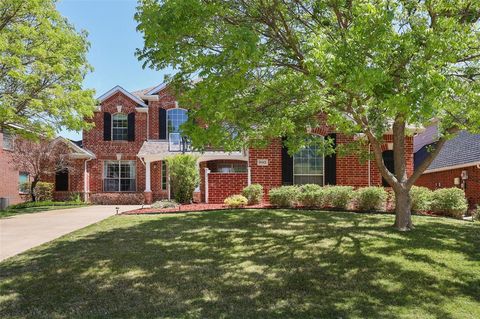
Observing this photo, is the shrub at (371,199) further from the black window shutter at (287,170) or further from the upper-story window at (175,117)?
the upper-story window at (175,117)

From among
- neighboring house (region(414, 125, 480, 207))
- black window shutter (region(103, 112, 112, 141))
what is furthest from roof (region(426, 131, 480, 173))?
black window shutter (region(103, 112, 112, 141))

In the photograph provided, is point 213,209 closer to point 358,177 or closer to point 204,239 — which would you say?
point 204,239

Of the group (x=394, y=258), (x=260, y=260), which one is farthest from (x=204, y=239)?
(x=394, y=258)

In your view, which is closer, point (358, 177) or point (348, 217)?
point (348, 217)

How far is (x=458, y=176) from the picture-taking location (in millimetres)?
22328

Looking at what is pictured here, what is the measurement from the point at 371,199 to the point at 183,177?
25.5ft

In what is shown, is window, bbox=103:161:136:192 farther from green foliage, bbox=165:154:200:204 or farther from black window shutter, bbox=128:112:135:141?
green foliage, bbox=165:154:200:204

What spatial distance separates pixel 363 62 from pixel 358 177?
494 inches

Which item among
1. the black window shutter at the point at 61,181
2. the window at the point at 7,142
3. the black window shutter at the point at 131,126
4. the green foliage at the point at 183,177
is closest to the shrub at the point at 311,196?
the green foliage at the point at 183,177

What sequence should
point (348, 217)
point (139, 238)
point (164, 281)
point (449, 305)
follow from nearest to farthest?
point (449, 305) < point (164, 281) < point (139, 238) < point (348, 217)

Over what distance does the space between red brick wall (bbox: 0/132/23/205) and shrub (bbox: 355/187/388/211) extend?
20.4 m

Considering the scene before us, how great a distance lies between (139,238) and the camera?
34.0ft

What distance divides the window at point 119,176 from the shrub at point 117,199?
107 cm

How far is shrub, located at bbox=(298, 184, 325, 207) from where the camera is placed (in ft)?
49.1
